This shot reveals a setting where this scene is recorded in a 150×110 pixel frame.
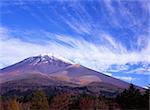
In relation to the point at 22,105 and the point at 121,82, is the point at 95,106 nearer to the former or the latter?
the point at 22,105

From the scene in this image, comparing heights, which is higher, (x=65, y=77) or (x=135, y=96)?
(x=65, y=77)

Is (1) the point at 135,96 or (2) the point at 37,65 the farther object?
(2) the point at 37,65

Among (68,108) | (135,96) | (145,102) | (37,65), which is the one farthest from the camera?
(37,65)

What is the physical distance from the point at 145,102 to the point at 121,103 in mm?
2867

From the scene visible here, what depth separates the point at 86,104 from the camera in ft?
73.0

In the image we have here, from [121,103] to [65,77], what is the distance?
5287 inches

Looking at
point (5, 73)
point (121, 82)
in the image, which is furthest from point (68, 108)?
point (5, 73)

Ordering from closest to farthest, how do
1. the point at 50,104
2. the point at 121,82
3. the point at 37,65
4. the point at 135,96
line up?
the point at 135,96 → the point at 50,104 → the point at 121,82 → the point at 37,65

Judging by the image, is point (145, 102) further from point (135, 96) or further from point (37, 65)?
point (37, 65)

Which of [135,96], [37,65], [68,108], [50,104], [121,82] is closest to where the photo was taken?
[135,96]

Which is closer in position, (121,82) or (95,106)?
(95,106)

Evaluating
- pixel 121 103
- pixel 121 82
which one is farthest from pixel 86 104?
pixel 121 82

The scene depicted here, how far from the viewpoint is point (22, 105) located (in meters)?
24.7

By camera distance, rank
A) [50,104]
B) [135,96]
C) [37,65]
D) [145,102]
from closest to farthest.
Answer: [145,102] < [135,96] < [50,104] < [37,65]
